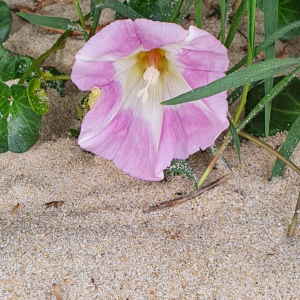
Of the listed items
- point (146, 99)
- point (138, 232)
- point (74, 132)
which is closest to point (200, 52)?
point (146, 99)

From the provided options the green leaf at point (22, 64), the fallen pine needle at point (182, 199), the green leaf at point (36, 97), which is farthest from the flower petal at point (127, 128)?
the green leaf at point (22, 64)

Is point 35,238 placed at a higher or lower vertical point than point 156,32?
lower

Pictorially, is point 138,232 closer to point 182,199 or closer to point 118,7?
point 182,199

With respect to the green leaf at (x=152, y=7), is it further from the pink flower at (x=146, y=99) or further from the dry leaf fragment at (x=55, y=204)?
the dry leaf fragment at (x=55, y=204)

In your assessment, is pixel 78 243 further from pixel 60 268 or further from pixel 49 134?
pixel 49 134

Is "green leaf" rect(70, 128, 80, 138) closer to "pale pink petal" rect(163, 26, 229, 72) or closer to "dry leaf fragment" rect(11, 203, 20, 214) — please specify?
"dry leaf fragment" rect(11, 203, 20, 214)

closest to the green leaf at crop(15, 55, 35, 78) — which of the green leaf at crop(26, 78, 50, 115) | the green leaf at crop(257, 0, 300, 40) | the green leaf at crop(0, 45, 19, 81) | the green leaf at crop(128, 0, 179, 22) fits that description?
the green leaf at crop(0, 45, 19, 81)

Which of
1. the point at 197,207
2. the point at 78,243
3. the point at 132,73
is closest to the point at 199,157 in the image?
the point at 197,207
